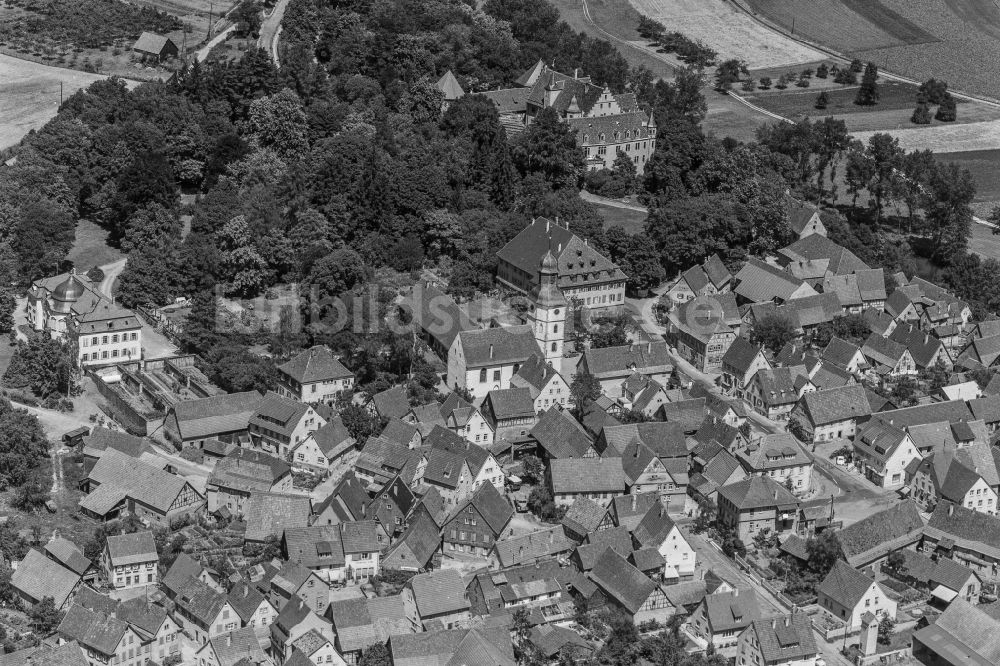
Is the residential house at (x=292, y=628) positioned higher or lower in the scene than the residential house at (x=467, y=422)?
higher

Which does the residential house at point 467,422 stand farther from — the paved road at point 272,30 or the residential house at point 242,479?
the paved road at point 272,30

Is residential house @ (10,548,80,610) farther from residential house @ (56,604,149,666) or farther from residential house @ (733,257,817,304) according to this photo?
residential house @ (733,257,817,304)

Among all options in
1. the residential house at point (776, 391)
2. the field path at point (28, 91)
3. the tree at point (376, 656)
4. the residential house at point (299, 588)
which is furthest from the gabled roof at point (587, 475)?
the field path at point (28, 91)

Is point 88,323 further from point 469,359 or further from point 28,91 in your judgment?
point 28,91

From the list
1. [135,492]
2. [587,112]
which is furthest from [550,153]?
[135,492]

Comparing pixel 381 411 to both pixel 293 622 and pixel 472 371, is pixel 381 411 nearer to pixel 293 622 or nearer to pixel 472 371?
pixel 472 371

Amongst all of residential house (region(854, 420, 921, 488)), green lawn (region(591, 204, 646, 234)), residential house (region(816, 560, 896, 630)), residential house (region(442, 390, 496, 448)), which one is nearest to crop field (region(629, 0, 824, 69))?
green lawn (region(591, 204, 646, 234))
